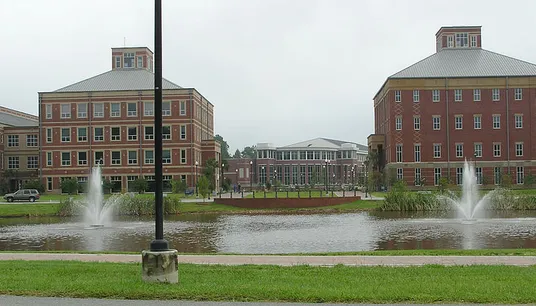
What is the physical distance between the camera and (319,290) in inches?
422

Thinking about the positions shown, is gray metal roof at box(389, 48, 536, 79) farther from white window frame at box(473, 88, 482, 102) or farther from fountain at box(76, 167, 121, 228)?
fountain at box(76, 167, 121, 228)

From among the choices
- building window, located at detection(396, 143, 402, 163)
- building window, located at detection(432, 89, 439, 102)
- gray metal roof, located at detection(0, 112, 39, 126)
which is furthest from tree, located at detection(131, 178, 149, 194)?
building window, located at detection(432, 89, 439, 102)

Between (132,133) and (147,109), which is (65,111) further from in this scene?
(147,109)

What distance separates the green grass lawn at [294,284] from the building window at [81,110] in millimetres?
72540

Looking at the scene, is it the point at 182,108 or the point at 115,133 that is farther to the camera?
the point at 115,133

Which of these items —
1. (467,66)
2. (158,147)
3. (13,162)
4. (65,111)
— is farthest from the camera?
(13,162)

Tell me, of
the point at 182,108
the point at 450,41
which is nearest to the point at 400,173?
the point at 450,41

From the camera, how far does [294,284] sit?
1138cm

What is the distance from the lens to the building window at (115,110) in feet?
273

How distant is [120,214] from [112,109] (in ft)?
129

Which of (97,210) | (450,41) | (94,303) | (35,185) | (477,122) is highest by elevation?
(450,41)

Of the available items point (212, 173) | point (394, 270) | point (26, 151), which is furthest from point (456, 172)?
point (394, 270)

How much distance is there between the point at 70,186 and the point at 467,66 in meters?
52.6

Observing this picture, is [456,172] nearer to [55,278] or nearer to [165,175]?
[165,175]
